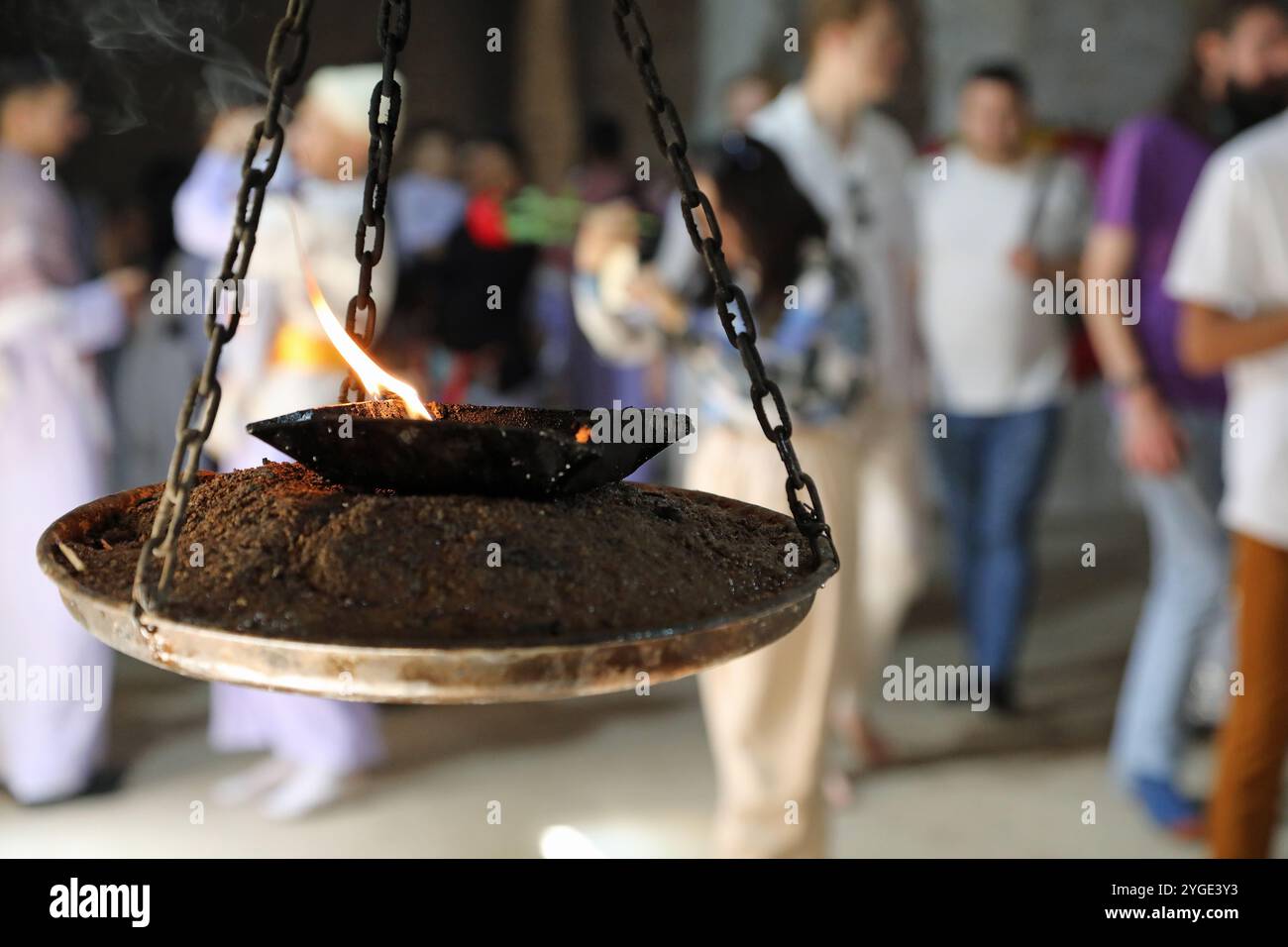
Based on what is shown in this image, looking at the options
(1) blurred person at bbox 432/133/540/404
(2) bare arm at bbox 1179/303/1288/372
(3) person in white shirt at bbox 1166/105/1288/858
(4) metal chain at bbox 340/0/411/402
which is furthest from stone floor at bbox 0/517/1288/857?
(4) metal chain at bbox 340/0/411/402

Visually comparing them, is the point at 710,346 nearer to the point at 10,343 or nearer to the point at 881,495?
the point at 881,495

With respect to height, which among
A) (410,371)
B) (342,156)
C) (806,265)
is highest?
(342,156)

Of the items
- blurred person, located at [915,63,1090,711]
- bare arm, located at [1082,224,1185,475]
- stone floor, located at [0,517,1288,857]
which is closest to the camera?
stone floor, located at [0,517,1288,857]

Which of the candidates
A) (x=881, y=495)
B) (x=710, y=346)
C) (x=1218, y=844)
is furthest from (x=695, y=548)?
(x=881, y=495)

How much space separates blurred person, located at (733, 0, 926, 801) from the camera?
3316 mm

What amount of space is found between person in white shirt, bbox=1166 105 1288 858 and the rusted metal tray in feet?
5.71

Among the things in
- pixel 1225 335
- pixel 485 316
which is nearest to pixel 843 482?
pixel 1225 335

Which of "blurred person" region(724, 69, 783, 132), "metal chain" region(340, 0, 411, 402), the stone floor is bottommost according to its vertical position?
the stone floor

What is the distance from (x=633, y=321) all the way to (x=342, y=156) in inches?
37.5

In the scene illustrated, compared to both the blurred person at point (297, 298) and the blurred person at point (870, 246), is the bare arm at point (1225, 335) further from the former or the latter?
the blurred person at point (297, 298)

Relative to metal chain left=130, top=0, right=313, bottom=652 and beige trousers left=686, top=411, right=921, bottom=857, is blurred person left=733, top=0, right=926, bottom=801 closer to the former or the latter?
beige trousers left=686, top=411, right=921, bottom=857

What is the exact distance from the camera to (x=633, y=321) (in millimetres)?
3127

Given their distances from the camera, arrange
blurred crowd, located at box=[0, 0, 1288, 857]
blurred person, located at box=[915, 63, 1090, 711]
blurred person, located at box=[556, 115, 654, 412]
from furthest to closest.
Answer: blurred person, located at box=[556, 115, 654, 412], blurred person, located at box=[915, 63, 1090, 711], blurred crowd, located at box=[0, 0, 1288, 857]

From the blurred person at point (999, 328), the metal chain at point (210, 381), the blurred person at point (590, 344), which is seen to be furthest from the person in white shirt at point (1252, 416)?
the blurred person at point (590, 344)
